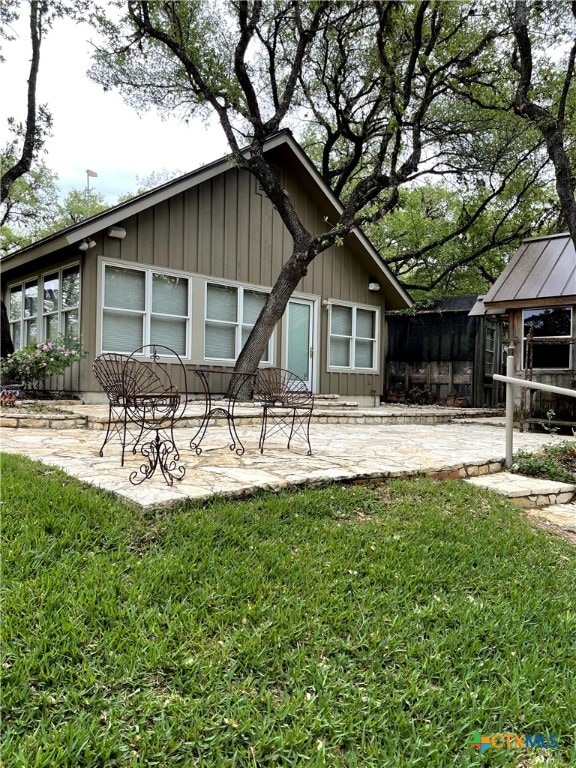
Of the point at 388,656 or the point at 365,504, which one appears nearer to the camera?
the point at 388,656

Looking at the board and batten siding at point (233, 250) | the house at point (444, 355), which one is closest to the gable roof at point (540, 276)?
the house at point (444, 355)

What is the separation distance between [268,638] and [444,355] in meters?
12.4

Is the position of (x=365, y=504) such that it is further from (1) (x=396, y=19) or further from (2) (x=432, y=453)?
(1) (x=396, y=19)

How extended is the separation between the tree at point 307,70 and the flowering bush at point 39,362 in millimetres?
2951

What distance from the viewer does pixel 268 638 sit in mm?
1869

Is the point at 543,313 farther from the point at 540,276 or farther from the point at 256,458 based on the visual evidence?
the point at 256,458

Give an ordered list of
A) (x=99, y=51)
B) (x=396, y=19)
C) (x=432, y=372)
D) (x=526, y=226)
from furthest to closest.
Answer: (x=526, y=226) → (x=432, y=372) → (x=99, y=51) → (x=396, y=19)

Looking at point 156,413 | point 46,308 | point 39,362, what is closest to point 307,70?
point 46,308

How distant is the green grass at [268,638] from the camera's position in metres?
1.46

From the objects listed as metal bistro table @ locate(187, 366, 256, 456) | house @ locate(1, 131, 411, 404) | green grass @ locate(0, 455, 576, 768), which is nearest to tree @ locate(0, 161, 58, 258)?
house @ locate(1, 131, 411, 404)

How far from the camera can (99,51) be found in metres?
10.8

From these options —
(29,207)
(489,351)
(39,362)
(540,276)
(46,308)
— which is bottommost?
(39,362)

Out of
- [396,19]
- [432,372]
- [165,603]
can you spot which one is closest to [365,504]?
[165,603]

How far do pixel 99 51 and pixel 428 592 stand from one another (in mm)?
12575
